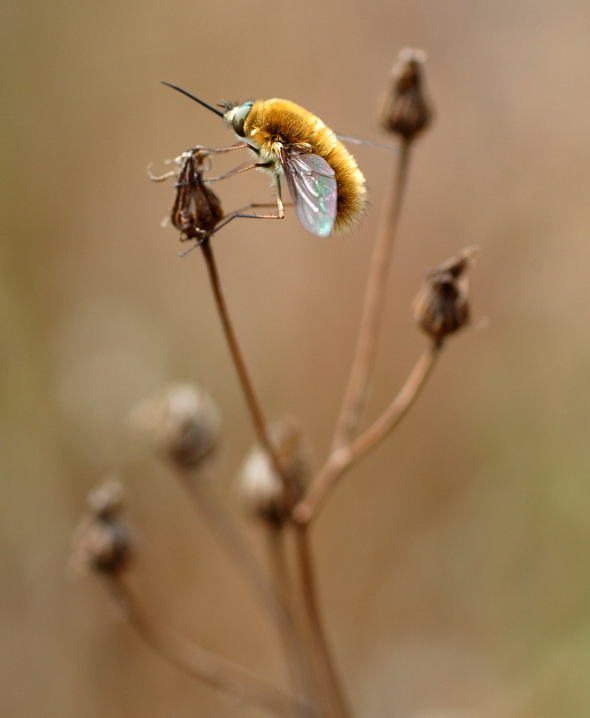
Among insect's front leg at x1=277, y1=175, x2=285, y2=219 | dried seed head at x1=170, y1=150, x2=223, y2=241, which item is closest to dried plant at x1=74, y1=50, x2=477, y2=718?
dried seed head at x1=170, y1=150, x2=223, y2=241

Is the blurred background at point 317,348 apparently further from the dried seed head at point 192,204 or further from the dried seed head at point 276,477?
the dried seed head at point 192,204

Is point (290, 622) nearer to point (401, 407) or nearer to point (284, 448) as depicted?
point (284, 448)

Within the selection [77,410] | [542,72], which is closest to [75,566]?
[77,410]

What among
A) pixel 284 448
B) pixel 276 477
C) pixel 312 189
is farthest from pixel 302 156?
pixel 276 477

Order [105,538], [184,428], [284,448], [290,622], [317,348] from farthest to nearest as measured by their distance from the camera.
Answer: [317,348] < [184,428] < [105,538] < [284,448] < [290,622]

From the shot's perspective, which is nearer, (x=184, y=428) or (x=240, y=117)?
(x=240, y=117)

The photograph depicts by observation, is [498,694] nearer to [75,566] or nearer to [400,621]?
[400,621]

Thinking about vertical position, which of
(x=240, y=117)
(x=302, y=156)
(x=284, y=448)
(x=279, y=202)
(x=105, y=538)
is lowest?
(x=105, y=538)
